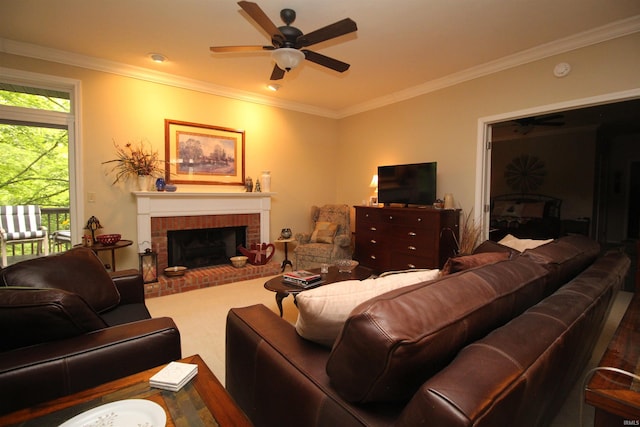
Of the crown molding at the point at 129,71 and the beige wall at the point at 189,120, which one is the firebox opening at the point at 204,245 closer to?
the beige wall at the point at 189,120

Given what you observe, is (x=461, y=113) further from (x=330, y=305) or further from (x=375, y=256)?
(x=330, y=305)

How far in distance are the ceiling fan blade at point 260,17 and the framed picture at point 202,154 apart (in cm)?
226

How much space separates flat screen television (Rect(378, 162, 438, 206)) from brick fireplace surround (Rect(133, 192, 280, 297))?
1.77 metres

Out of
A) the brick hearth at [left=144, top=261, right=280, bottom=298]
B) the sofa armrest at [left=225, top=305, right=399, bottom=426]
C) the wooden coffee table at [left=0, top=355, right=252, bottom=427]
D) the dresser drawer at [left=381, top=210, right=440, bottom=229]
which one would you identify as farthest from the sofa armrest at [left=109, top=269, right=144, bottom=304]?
the dresser drawer at [left=381, top=210, right=440, bottom=229]

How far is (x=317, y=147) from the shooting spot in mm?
5391

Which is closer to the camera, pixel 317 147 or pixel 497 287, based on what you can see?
pixel 497 287

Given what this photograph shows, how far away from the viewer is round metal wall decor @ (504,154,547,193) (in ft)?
21.8

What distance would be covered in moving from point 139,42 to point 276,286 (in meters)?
2.77

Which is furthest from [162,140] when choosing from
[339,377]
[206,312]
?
[339,377]

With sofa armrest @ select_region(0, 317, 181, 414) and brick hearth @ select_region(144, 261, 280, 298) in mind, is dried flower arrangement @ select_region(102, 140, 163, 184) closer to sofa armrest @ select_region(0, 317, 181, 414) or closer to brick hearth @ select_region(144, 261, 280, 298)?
brick hearth @ select_region(144, 261, 280, 298)

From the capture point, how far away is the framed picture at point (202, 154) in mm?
3980

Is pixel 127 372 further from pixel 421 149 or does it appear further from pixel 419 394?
pixel 421 149

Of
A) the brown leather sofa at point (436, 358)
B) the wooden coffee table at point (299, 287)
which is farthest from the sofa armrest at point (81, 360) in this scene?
the wooden coffee table at point (299, 287)

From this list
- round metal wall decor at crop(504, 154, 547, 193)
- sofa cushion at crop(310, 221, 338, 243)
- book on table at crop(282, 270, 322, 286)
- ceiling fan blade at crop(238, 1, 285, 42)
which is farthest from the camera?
round metal wall decor at crop(504, 154, 547, 193)
